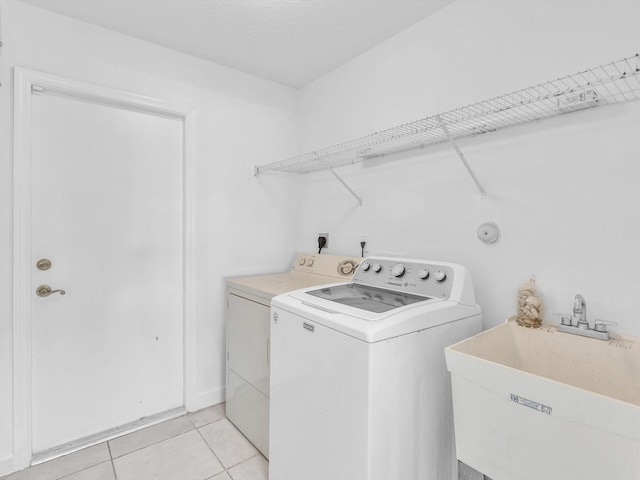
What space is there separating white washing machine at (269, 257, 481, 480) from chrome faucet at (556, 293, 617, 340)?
0.32 m

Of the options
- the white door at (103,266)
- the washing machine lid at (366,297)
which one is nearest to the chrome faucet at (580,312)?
the washing machine lid at (366,297)

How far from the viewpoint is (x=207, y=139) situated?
2.32 meters

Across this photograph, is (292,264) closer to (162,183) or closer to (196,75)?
(162,183)

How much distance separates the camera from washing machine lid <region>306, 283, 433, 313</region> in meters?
1.37

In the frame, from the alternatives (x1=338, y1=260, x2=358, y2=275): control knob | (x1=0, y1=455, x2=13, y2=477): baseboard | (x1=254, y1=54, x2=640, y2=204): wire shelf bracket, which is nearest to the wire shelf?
(x1=254, y1=54, x2=640, y2=204): wire shelf bracket

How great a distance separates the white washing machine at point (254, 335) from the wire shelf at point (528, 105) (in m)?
0.77

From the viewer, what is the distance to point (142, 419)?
2146 mm

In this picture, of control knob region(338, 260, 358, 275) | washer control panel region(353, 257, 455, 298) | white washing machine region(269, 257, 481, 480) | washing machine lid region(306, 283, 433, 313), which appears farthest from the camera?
control knob region(338, 260, 358, 275)

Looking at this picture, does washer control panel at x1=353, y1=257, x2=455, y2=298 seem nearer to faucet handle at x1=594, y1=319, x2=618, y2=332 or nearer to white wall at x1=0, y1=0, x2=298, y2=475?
faucet handle at x1=594, y1=319, x2=618, y2=332

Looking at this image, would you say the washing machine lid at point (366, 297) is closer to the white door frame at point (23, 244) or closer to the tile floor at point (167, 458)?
the tile floor at point (167, 458)

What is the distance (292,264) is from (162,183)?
45.7 inches

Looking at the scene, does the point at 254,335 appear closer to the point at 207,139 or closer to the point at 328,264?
the point at 328,264

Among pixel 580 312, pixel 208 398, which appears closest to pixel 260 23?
pixel 580 312

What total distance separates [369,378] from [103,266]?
5.80 ft
